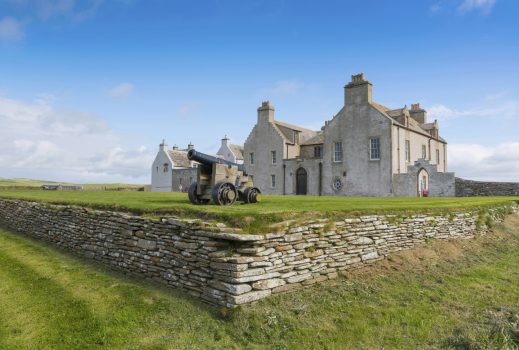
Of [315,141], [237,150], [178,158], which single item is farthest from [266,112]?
[178,158]

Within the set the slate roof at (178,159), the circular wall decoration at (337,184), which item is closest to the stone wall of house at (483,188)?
the circular wall decoration at (337,184)

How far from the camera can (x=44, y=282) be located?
34.0 ft

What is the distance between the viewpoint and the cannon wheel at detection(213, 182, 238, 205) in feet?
40.3

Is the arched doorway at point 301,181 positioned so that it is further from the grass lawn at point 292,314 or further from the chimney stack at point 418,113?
the grass lawn at point 292,314

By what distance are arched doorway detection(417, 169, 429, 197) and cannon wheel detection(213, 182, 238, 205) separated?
21.0 metres

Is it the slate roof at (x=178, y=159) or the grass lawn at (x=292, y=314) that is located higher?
the slate roof at (x=178, y=159)

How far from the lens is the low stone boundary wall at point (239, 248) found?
7.50 metres

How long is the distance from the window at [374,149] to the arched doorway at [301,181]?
6906 mm

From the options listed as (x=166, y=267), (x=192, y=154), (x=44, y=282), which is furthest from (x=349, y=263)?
(x=44, y=282)

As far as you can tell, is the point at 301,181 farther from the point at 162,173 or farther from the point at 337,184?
the point at 162,173

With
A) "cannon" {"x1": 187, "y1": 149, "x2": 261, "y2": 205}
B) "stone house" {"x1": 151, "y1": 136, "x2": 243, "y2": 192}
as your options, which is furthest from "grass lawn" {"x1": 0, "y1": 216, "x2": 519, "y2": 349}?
"stone house" {"x1": 151, "y1": 136, "x2": 243, "y2": 192}

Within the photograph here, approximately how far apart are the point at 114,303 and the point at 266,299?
3.53 metres

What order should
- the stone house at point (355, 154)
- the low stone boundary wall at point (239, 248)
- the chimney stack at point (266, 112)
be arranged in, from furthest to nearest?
the chimney stack at point (266, 112), the stone house at point (355, 154), the low stone boundary wall at point (239, 248)

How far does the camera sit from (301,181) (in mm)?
36000
